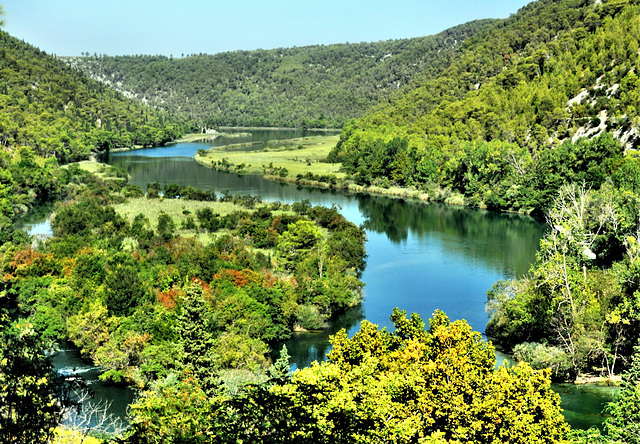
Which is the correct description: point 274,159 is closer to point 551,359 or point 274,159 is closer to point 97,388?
point 97,388

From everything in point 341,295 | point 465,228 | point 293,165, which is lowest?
point 341,295

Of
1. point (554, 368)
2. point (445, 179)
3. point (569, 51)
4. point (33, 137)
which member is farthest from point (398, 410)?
point (33, 137)

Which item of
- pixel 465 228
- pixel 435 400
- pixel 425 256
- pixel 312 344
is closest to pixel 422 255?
pixel 425 256

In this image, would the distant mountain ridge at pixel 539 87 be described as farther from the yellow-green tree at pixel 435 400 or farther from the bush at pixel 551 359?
the yellow-green tree at pixel 435 400

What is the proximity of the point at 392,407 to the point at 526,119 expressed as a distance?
9776 cm

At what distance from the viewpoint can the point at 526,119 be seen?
10775cm

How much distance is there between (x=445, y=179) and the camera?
336 feet

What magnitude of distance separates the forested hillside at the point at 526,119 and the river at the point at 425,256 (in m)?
7.78

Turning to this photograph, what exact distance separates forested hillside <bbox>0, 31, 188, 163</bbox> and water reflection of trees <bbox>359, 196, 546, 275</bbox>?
7533 cm

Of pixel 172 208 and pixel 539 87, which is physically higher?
pixel 539 87

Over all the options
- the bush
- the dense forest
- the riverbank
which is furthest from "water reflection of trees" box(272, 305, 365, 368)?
the riverbank

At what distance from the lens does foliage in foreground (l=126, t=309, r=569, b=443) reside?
1733 cm

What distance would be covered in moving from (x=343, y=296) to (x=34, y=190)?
67378 millimetres

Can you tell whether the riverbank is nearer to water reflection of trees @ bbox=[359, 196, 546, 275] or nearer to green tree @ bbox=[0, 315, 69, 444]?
water reflection of trees @ bbox=[359, 196, 546, 275]
